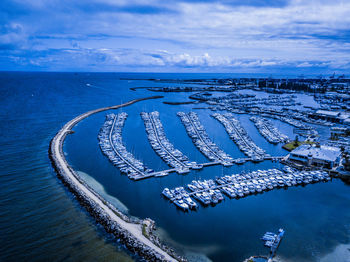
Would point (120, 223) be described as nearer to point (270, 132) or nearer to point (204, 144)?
point (204, 144)

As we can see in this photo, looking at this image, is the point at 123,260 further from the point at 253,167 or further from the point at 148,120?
the point at 148,120

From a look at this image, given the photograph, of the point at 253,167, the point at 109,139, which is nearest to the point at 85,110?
the point at 109,139

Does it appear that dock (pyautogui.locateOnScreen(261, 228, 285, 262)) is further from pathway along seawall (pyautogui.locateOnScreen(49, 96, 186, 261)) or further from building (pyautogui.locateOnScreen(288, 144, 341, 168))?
building (pyautogui.locateOnScreen(288, 144, 341, 168))

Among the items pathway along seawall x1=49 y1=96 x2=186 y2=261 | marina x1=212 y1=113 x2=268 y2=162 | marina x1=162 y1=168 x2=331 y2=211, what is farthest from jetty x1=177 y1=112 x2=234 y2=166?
pathway along seawall x1=49 y1=96 x2=186 y2=261

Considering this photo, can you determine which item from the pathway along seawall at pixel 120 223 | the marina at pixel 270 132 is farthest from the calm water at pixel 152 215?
the marina at pixel 270 132

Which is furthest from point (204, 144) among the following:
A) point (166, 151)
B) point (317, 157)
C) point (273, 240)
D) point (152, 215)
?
point (273, 240)
